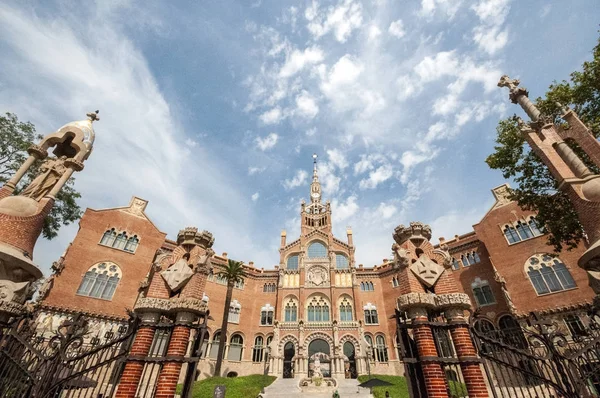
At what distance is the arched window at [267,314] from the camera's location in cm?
3328

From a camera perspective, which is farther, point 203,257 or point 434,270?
point 203,257

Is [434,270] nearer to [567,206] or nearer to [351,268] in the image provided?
[567,206]

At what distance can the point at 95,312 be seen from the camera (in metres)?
22.7

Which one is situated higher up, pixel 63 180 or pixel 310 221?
pixel 310 221

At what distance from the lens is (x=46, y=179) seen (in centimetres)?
927

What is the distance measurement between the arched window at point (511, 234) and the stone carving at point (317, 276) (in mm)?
19601

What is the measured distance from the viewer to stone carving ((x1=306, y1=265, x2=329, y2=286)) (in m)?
35.0

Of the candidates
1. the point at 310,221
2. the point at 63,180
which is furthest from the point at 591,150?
the point at 310,221

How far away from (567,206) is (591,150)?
593cm

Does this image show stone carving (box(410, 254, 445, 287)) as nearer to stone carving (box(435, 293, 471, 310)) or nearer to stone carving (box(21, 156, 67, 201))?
stone carving (box(435, 293, 471, 310))

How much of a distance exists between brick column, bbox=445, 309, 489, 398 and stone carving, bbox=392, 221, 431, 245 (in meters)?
2.22

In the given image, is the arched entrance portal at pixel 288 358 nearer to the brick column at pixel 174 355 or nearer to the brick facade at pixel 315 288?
the brick facade at pixel 315 288

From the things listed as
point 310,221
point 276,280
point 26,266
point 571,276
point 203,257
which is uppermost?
point 310,221

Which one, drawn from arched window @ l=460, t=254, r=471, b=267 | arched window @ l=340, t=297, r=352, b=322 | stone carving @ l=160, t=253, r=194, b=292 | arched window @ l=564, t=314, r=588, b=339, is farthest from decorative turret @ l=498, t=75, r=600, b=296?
arched window @ l=340, t=297, r=352, b=322
